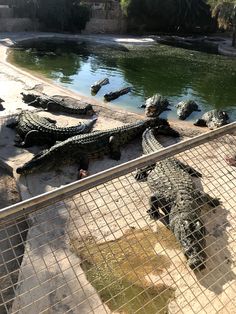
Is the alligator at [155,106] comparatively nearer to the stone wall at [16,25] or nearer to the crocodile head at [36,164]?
the crocodile head at [36,164]

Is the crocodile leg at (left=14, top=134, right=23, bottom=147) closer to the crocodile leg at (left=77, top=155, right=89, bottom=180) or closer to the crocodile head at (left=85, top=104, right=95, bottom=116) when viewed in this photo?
the crocodile leg at (left=77, top=155, right=89, bottom=180)

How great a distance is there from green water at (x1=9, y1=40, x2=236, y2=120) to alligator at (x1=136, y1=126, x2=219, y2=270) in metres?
5.14

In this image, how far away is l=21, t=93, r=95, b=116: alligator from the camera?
1018cm

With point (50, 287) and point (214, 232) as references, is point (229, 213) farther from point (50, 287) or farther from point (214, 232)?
point (50, 287)

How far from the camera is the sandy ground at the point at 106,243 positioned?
12.1 ft

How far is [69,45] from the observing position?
23016 mm

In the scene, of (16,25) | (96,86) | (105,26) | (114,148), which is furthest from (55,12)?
(114,148)

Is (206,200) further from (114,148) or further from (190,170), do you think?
(114,148)

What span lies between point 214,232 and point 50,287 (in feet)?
7.46

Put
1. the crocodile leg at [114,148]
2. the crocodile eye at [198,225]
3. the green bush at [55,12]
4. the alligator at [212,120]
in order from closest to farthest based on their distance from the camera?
the crocodile eye at [198,225] → the crocodile leg at [114,148] → the alligator at [212,120] → the green bush at [55,12]

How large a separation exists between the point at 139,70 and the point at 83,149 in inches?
398

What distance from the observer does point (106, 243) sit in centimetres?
451

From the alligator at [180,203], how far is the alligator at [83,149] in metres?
1.35

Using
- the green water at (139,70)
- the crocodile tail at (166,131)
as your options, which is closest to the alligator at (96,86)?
the green water at (139,70)
